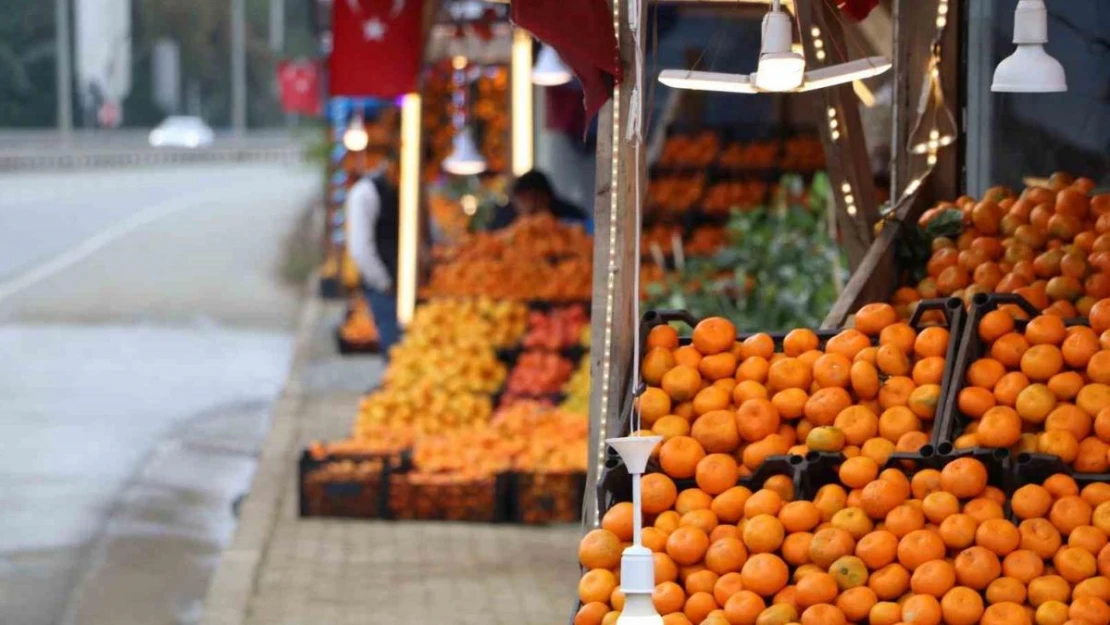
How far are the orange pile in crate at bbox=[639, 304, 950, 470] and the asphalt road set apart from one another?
3.65m

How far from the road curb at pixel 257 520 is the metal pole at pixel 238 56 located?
61.0m

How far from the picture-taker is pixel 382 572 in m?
8.50

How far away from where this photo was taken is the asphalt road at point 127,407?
881 centimetres

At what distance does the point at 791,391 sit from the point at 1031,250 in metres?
1.43

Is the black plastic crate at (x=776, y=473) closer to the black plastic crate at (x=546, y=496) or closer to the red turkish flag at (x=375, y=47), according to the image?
the black plastic crate at (x=546, y=496)

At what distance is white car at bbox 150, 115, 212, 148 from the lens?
75.6 metres

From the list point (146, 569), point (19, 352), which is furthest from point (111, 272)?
point (146, 569)

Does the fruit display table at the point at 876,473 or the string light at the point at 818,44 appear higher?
the string light at the point at 818,44

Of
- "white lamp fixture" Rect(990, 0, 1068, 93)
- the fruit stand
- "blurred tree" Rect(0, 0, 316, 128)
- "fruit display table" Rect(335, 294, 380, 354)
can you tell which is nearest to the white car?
"blurred tree" Rect(0, 0, 316, 128)

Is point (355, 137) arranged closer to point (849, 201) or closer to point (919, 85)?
point (919, 85)

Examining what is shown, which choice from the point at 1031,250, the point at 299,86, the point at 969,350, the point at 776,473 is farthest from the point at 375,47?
the point at 299,86

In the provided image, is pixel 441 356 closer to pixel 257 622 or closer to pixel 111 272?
pixel 257 622

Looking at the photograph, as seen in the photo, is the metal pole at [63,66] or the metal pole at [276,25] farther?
the metal pole at [276,25]

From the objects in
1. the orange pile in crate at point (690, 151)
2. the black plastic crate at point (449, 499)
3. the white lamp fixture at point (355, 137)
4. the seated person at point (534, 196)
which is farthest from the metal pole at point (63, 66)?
the black plastic crate at point (449, 499)
